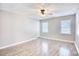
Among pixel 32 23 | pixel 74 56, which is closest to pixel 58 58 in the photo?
pixel 74 56

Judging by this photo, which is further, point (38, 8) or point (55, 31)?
point (55, 31)

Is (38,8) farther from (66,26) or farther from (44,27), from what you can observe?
(66,26)

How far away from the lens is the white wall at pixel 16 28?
168cm

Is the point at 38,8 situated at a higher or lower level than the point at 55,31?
higher

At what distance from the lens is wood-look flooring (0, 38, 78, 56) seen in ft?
5.22

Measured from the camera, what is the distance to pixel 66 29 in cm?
167

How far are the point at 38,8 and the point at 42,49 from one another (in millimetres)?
738

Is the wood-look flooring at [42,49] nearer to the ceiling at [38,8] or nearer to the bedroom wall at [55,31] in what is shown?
the bedroom wall at [55,31]

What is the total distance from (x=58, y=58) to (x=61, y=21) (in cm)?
66

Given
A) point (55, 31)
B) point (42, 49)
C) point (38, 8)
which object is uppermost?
point (38, 8)

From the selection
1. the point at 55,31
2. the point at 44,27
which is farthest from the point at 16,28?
the point at 55,31

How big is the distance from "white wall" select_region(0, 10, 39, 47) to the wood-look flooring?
13 centimetres

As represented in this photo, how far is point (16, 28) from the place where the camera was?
1744 millimetres

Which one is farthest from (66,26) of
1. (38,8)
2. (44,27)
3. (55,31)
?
(38,8)
